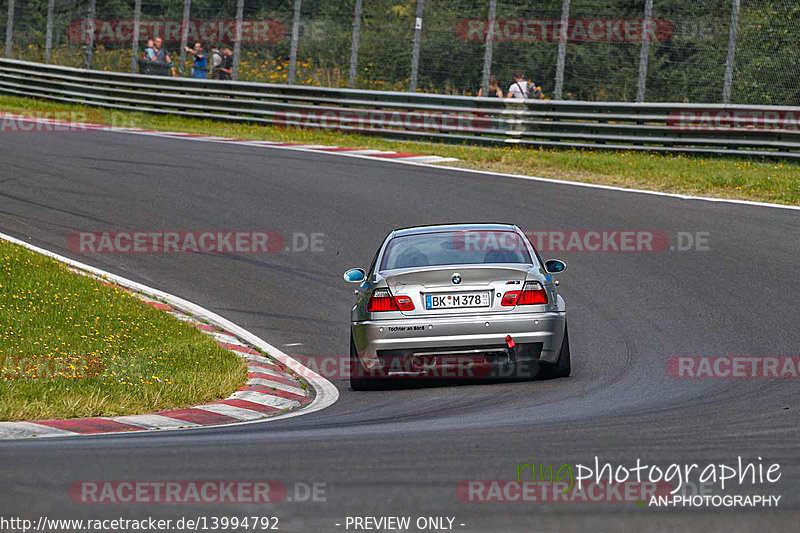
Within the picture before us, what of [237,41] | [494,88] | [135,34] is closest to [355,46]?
[237,41]

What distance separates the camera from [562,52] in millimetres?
22594

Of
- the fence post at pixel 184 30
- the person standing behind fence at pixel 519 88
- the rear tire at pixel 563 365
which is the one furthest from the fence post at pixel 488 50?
the rear tire at pixel 563 365

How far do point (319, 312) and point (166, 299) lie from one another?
182 centimetres

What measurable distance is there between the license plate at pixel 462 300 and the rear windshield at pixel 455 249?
1.23 ft

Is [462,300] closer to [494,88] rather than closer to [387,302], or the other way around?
[387,302]

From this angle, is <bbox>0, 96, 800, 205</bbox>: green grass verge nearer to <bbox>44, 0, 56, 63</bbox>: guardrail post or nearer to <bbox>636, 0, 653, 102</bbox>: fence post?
<bbox>636, 0, 653, 102</bbox>: fence post

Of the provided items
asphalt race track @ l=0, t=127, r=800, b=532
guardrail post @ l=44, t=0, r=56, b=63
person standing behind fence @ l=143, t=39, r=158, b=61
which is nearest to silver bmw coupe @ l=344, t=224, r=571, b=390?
asphalt race track @ l=0, t=127, r=800, b=532

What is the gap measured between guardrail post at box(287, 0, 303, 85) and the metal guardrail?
58cm

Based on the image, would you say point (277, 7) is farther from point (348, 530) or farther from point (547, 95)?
point (348, 530)

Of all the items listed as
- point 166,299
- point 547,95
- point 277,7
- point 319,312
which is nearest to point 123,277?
point 166,299

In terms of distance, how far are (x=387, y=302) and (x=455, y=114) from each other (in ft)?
49.4

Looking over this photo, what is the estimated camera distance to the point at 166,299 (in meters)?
13.0

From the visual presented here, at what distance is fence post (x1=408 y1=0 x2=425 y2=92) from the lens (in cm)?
2439

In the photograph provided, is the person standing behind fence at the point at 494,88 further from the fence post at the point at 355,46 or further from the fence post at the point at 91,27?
the fence post at the point at 91,27
